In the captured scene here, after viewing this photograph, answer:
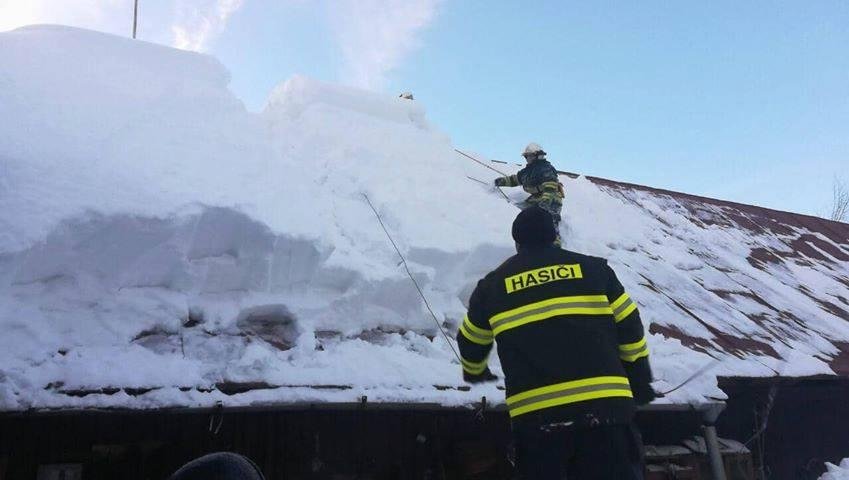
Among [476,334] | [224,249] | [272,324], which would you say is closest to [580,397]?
[476,334]

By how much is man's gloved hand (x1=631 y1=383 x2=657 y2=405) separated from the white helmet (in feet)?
14.0

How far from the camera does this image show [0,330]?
3232 mm

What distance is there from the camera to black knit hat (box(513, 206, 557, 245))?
3.09 meters

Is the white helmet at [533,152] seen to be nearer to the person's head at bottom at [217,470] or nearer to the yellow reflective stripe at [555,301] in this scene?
the yellow reflective stripe at [555,301]

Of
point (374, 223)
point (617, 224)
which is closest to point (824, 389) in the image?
point (617, 224)

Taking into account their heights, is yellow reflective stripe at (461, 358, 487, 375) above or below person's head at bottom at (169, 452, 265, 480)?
above

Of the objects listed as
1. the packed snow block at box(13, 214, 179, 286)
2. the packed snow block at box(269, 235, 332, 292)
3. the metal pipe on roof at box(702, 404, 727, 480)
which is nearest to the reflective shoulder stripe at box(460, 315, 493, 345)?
the packed snow block at box(269, 235, 332, 292)

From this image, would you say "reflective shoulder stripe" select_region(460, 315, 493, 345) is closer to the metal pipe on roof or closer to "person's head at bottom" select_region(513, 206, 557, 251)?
"person's head at bottom" select_region(513, 206, 557, 251)

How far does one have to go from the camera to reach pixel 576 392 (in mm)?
2705

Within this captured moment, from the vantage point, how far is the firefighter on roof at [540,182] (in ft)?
21.5

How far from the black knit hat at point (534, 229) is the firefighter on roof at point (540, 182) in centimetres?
335

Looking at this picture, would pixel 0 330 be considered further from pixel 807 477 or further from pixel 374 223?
pixel 807 477

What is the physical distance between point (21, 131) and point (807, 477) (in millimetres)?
8204

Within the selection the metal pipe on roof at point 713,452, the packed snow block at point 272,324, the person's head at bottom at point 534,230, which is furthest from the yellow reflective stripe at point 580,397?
the metal pipe on roof at point 713,452
